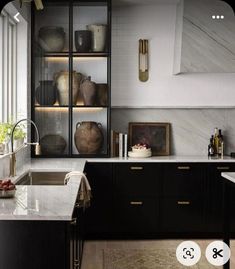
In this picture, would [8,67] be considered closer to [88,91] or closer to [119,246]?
[88,91]

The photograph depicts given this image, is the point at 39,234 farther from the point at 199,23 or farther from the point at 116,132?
the point at 199,23

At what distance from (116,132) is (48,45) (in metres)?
1.24

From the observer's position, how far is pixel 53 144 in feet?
18.8

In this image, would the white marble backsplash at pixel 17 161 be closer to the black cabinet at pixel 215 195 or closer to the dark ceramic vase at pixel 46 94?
the dark ceramic vase at pixel 46 94

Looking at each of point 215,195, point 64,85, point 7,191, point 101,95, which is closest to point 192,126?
point 215,195

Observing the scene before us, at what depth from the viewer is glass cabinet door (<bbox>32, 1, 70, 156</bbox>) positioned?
5.62 metres

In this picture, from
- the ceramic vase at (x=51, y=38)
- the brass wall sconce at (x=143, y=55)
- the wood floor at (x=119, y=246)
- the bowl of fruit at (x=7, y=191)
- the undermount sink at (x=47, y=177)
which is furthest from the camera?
the brass wall sconce at (x=143, y=55)

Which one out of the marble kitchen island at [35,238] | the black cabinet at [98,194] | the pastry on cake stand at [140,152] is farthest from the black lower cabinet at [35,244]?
the pastry on cake stand at [140,152]

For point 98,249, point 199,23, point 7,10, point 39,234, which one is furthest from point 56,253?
point 199,23

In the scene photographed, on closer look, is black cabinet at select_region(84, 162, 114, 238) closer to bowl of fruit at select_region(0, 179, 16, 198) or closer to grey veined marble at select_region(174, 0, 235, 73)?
grey veined marble at select_region(174, 0, 235, 73)

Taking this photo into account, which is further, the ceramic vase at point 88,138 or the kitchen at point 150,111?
the ceramic vase at point 88,138

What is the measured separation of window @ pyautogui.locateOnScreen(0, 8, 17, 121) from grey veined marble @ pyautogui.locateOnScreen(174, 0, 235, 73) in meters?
1.81

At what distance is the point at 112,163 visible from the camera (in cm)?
550

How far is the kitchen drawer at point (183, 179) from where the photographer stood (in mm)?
5535
